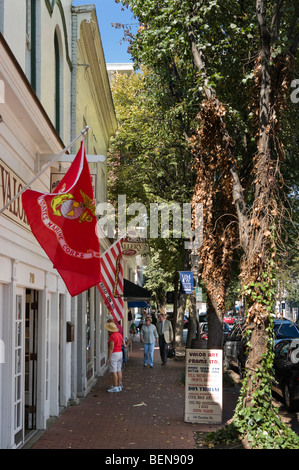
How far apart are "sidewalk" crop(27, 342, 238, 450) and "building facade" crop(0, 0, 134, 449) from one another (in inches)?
15.1

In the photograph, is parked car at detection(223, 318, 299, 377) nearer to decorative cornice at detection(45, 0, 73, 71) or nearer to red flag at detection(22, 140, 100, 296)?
decorative cornice at detection(45, 0, 73, 71)

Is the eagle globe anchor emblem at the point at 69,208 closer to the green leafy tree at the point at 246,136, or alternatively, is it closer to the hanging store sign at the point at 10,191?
the hanging store sign at the point at 10,191

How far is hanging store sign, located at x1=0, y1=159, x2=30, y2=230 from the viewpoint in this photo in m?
7.46

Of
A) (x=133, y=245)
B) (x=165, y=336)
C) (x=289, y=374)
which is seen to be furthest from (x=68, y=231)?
(x=165, y=336)

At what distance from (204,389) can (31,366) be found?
3238 mm

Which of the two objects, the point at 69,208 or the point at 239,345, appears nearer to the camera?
the point at 69,208

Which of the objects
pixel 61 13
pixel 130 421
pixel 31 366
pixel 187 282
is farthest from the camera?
pixel 187 282

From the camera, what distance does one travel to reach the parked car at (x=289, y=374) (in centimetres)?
1295

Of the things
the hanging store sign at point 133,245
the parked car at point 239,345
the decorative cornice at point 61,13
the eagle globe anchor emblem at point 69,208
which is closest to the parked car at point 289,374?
the parked car at point 239,345

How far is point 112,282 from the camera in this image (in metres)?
14.3

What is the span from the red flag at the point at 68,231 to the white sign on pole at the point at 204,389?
16.9 ft

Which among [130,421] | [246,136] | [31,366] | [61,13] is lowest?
[130,421]

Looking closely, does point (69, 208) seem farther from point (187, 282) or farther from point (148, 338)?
point (148, 338)

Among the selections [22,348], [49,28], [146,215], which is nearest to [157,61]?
[49,28]
